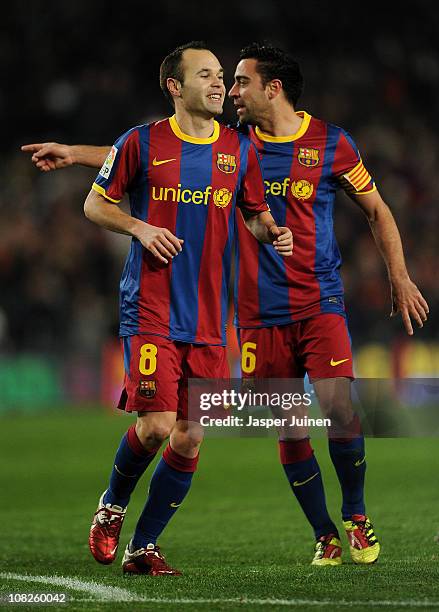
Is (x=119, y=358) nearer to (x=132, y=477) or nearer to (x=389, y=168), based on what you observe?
(x=389, y=168)

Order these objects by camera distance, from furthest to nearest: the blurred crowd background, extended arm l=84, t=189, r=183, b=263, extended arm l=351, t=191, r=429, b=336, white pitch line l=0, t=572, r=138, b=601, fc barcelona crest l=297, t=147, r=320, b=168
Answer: the blurred crowd background
fc barcelona crest l=297, t=147, r=320, b=168
extended arm l=351, t=191, r=429, b=336
extended arm l=84, t=189, r=183, b=263
white pitch line l=0, t=572, r=138, b=601

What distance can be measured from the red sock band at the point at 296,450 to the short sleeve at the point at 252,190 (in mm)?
1124

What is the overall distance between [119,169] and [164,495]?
1.41 metres

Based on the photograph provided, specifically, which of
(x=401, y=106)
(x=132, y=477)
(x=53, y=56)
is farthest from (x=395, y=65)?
(x=132, y=477)

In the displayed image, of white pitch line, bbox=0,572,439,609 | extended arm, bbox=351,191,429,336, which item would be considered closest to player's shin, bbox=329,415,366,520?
extended arm, bbox=351,191,429,336

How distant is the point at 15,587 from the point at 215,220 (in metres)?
1.74

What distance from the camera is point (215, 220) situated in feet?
18.6

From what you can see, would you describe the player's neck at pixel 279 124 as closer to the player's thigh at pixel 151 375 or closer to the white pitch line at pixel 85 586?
the player's thigh at pixel 151 375

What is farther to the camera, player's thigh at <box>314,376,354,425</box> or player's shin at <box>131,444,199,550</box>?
player's thigh at <box>314,376,354,425</box>

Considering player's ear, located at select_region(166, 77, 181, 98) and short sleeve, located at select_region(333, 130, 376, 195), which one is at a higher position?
player's ear, located at select_region(166, 77, 181, 98)

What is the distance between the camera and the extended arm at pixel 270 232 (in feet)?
18.6

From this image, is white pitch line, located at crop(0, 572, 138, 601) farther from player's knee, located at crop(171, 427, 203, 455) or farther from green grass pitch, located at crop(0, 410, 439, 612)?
player's knee, located at crop(171, 427, 203, 455)

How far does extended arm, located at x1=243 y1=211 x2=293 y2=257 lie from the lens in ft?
18.6

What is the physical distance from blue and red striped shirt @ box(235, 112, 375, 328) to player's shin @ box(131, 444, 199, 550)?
875 mm
